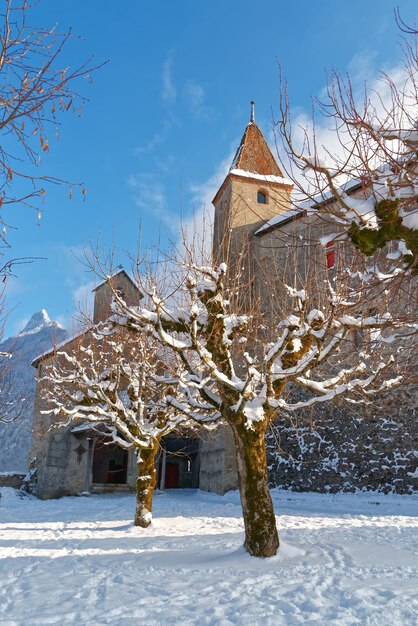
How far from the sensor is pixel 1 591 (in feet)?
18.7

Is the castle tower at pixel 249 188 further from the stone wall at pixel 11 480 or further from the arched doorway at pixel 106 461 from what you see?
the stone wall at pixel 11 480

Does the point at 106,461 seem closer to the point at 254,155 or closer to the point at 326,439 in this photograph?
the point at 326,439

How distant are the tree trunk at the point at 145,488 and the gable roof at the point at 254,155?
14.4 m

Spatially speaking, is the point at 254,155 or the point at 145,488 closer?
the point at 145,488

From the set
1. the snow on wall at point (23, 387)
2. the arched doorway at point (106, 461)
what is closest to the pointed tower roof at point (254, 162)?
the snow on wall at point (23, 387)

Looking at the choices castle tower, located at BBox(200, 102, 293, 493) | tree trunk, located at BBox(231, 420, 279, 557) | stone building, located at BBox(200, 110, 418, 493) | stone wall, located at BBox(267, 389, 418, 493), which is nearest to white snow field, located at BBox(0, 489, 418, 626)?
tree trunk, located at BBox(231, 420, 279, 557)

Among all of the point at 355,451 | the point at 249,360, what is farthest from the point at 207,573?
the point at 355,451

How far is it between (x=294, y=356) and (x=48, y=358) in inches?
606

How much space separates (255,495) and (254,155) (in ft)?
61.9

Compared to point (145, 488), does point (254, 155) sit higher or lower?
higher

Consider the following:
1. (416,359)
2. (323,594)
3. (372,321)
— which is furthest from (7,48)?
(416,359)

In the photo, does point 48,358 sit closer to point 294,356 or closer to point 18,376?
point 294,356

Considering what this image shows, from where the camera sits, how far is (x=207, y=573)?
6277 millimetres

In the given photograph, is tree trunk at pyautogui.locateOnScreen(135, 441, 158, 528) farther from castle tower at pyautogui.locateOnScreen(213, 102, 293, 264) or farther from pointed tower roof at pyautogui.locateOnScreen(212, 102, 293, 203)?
pointed tower roof at pyautogui.locateOnScreen(212, 102, 293, 203)
